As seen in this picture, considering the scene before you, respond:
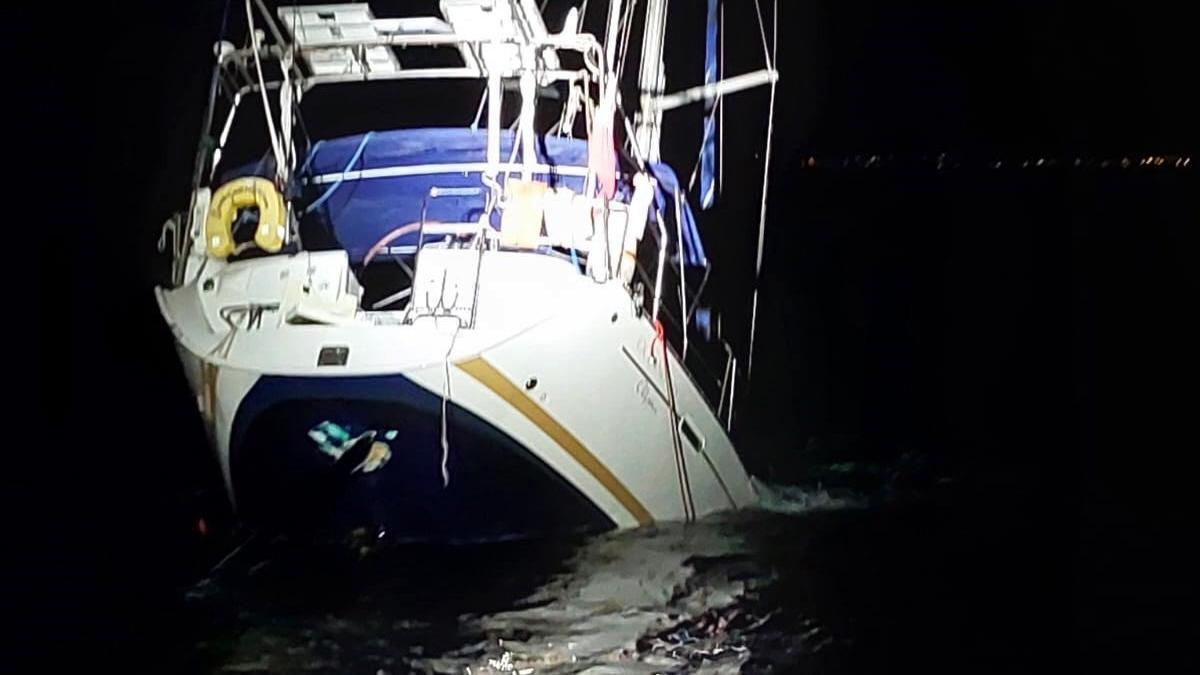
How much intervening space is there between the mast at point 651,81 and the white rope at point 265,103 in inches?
14.0

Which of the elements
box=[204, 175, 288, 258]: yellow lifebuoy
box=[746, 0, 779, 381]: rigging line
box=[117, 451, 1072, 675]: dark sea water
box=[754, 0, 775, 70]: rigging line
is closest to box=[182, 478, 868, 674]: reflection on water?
box=[117, 451, 1072, 675]: dark sea water

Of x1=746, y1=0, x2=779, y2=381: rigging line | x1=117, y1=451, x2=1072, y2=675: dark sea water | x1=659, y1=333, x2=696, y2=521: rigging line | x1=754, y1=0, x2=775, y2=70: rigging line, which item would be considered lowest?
x1=117, y1=451, x2=1072, y2=675: dark sea water

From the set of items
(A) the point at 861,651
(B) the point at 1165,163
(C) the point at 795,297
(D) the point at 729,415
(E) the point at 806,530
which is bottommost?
(A) the point at 861,651

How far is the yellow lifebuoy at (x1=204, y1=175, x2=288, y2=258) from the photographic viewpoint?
5.51 ft

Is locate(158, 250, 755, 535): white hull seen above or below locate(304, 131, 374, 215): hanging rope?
below

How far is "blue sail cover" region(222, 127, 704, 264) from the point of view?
5.44 feet

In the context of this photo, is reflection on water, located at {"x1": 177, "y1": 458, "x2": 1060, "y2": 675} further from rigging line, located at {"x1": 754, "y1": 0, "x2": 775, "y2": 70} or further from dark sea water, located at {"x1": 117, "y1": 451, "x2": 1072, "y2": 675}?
rigging line, located at {"x1": 754, "y1": 0, "x2": 775, "y2": 70}

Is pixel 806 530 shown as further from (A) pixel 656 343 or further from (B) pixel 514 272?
(B) pixel 514 272

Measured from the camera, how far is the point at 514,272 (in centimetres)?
165

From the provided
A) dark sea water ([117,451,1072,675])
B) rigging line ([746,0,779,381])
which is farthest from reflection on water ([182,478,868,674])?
rigging line ([746,0,779,381])

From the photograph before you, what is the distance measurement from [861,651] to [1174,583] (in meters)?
0.33

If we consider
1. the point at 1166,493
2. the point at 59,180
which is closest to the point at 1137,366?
the point at 1166,493

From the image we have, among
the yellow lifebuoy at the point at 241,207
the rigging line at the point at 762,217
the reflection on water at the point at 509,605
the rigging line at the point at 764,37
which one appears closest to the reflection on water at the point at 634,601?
the reflection on water at the point at 509,605

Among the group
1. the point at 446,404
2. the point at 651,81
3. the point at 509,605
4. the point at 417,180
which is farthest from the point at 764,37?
the point at 509,605
